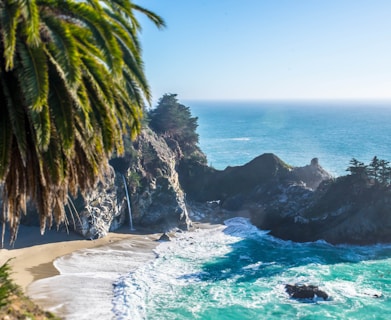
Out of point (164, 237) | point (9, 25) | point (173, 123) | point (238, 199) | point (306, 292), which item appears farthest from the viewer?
point (173, 123)

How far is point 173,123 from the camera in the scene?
67500 millimetres

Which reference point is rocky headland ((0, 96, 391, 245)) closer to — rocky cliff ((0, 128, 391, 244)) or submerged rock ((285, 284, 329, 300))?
rocky cliff ((0, 128, 391, 244))

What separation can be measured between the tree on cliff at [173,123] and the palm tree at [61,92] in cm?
5542

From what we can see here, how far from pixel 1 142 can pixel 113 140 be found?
8.85 ft

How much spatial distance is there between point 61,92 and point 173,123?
58.9 m

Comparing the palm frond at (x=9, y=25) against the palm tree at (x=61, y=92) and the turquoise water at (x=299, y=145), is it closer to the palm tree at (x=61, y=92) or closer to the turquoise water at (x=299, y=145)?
the palm tree at (x=61, y=92)

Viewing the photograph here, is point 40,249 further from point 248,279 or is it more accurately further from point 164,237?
point 248,279

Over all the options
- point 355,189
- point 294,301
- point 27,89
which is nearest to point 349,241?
point 355,189

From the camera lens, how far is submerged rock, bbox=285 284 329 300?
29500mm

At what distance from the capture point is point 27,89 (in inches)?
313

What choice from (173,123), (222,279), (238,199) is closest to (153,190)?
(238,199)

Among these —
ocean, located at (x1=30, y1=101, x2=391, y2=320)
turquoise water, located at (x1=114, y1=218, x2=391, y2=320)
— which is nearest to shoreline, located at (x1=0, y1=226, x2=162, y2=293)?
ocean, located at (x1=30, y1=101, x2=391, y2=320)

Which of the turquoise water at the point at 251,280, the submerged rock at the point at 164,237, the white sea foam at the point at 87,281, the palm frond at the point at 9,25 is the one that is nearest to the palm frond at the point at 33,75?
the palm frond at the point at 9,25

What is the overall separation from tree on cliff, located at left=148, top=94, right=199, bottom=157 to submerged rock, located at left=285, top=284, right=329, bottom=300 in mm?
40151
